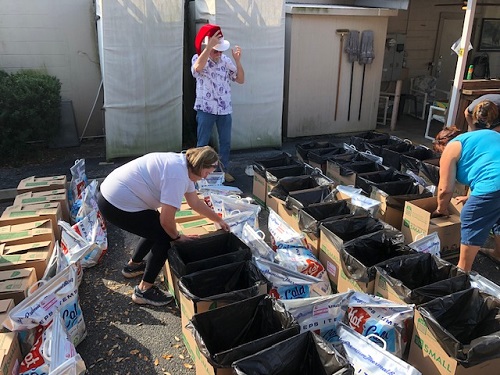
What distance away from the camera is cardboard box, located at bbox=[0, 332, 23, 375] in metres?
2.28

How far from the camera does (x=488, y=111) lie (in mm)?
3402

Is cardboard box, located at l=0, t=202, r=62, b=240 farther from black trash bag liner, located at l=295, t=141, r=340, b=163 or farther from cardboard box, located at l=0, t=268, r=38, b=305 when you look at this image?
black trash bag liner, located at l=295, t=141, r=340, b=163

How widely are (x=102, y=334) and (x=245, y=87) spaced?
474 cm

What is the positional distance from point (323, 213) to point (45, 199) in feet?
8.89

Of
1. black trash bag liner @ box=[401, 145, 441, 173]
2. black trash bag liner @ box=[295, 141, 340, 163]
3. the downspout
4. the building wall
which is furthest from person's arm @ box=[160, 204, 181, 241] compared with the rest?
the downspout

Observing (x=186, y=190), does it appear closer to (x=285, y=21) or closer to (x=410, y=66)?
(x=285, y=21)

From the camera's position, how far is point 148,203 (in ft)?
10.5

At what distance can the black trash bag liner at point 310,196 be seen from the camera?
13.6 feet

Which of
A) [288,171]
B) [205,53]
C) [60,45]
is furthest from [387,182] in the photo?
[60,45]

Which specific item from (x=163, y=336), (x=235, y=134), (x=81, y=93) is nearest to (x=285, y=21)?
(x=235, y=134)

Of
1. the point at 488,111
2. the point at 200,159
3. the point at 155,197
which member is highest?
the point at 488,111

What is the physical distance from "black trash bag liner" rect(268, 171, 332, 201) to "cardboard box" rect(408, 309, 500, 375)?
81.5 inches

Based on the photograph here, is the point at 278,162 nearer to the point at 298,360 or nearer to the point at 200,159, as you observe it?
the point at 200,159

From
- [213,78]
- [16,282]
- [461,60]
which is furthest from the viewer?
[461,60]
